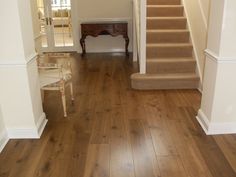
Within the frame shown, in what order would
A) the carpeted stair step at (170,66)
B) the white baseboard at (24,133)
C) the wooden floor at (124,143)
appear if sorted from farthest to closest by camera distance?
the carpeted stair step at (170,66), the white baseboard at (24,133), the wooden floor at (124,143)

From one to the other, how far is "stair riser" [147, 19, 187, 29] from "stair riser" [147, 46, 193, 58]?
2.09 ft

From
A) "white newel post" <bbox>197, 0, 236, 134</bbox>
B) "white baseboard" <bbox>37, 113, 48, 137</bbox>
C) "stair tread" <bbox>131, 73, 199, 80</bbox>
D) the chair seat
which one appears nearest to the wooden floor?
"white baseboard" <bbox>37, 113, 48, 137</bbox>

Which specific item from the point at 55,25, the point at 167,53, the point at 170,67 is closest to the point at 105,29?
the point at 55,25

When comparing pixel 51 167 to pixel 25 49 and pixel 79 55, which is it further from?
pixel 79 55

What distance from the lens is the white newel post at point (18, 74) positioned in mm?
2426

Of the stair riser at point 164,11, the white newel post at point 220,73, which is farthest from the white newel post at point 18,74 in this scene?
the stair riser at point 164,11

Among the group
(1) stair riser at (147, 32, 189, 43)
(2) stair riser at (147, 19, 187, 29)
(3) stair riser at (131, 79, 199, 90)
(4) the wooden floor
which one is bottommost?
(4) the wooden floor

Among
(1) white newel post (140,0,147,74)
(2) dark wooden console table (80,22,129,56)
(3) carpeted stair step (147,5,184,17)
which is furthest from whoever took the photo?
(2) dark wooden console table (80,22,129,56)

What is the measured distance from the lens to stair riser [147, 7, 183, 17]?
5.19 metres

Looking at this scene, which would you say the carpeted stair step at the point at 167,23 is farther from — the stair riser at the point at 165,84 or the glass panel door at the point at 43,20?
the glass panel door at the point at 43,20

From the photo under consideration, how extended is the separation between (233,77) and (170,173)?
1.17 m

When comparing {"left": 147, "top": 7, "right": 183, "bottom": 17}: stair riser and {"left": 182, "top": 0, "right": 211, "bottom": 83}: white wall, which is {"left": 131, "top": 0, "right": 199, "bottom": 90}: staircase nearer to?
{"left": 147, "top": 7, "right": 183, "bottom": 17}: stair riser

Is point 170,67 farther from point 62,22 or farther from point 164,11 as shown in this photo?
point 62,22

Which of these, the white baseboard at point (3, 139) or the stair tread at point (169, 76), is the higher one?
the stair tread at point (169, 76)
